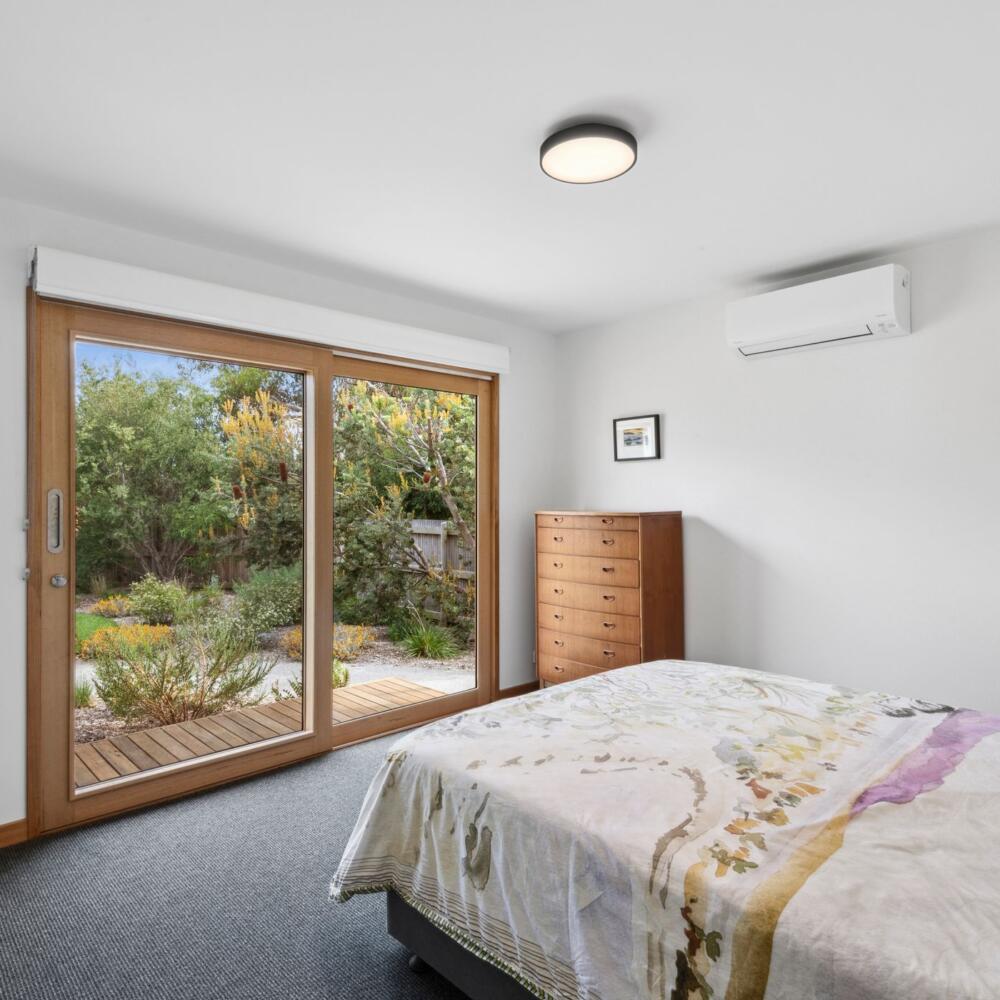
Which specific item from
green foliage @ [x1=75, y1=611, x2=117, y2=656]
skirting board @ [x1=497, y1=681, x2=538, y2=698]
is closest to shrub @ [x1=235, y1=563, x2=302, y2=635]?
green foliage @ [x1=75, y1=611, x2=117, y2=656]

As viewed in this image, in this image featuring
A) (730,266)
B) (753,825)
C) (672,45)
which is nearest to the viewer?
(753,825)

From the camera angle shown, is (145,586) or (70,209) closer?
(70,209)

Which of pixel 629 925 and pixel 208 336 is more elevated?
pixel 208 336

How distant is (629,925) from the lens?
1232mm

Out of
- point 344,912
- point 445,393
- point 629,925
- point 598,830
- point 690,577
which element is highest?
point 445,393

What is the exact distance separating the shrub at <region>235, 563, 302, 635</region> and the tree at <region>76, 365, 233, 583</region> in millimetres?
256

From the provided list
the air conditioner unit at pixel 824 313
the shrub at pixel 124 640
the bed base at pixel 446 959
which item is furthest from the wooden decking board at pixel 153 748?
the air conditioner unit at pixel 824 313

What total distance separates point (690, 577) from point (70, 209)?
3.51 m

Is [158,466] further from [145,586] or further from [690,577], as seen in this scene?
[690,577]

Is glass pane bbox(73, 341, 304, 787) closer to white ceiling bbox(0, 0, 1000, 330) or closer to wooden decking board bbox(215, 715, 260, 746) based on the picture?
wooden decking board bbox(215, 715, 260, 746)

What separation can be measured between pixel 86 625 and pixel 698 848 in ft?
8.66

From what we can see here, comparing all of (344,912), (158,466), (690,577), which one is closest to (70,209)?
(158,466)

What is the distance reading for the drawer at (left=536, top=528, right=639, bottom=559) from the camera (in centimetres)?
375

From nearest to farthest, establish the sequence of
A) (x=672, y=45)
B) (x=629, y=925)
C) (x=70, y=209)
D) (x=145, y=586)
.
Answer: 1. (x=629, y=925)
2. (x=672, y=45)
3. (x=70, y=209)
4. (x=145, y=586)
